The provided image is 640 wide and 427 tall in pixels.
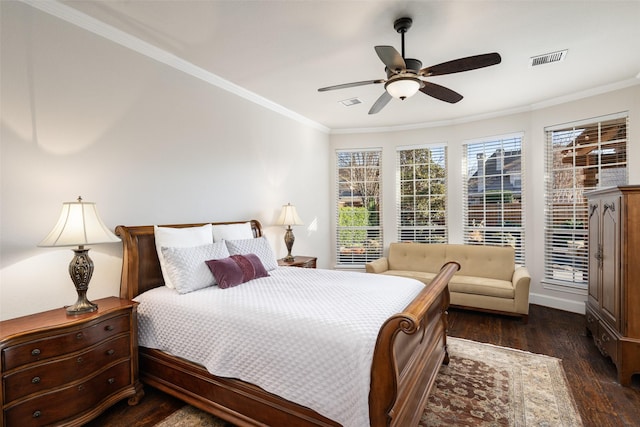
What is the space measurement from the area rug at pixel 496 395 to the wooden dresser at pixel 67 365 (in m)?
0.46

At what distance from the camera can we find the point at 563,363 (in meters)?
2.91

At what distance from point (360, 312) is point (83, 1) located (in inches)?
115

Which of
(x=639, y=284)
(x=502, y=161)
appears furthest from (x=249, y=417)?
(x=502, y=161)

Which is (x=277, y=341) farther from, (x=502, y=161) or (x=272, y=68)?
(x=502, y=161)

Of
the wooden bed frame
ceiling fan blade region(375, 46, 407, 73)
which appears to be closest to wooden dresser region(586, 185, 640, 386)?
the wooden bed frame

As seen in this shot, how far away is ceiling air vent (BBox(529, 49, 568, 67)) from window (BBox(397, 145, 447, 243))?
225 cm

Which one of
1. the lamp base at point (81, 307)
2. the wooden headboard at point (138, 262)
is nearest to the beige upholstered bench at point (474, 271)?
the wooden headboard at point (138, 262)

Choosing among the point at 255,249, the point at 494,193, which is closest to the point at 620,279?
the point at 494,193

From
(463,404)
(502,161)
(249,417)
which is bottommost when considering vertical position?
(463,404)

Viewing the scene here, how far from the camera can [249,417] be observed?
1945 mm

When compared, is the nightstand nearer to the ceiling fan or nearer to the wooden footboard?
the wooden footboard

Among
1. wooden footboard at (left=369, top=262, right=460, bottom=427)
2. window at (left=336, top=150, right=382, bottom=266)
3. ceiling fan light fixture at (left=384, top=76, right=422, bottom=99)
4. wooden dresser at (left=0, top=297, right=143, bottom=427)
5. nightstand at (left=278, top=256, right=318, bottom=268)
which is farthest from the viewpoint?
window at (left=336, top=150, right=382, bottom=266)

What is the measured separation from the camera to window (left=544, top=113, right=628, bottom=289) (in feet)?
13.0

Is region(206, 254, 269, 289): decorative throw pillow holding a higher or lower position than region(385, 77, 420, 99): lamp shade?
lower
